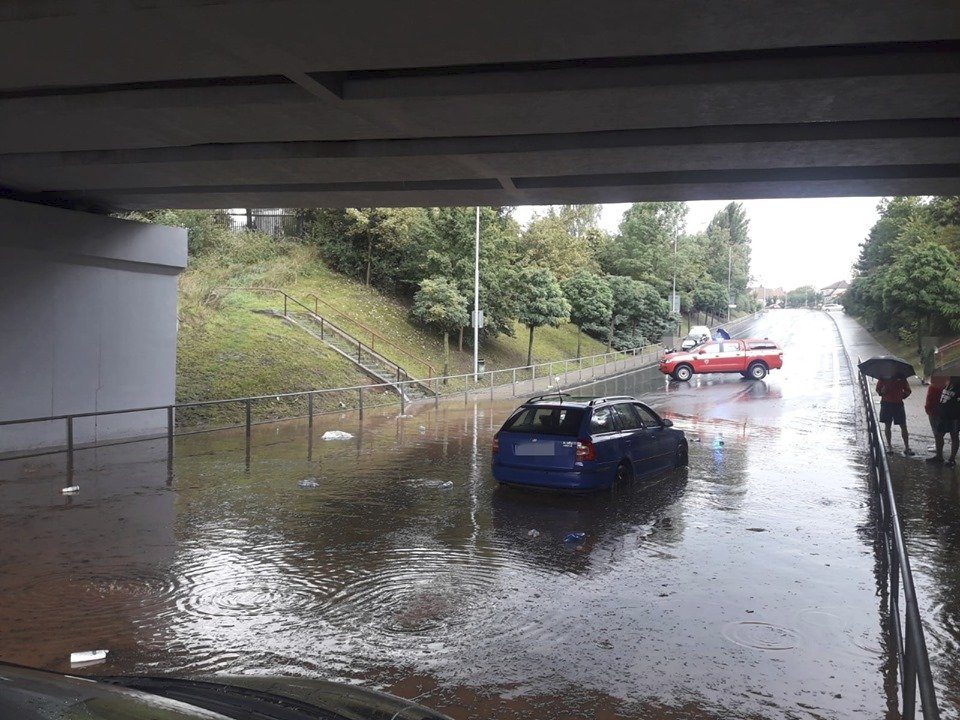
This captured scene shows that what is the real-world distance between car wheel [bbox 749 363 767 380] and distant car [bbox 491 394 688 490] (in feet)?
78.4

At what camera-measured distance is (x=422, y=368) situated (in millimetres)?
31062

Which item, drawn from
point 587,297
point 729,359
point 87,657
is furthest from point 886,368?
point 587,297

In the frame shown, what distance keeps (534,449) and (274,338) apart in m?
17.4

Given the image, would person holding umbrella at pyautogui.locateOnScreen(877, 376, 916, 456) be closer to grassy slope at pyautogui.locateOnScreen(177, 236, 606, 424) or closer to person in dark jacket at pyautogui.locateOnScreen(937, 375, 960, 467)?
person in dark jacket at pyautogui.locateOnScreen(937, 375, 960, 467)

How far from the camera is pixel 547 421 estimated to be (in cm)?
1112

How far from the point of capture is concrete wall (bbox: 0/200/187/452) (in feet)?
48.4

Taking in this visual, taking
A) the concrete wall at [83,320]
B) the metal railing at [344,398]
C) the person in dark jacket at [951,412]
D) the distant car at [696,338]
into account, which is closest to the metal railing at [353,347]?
the metal railing at [344,398]

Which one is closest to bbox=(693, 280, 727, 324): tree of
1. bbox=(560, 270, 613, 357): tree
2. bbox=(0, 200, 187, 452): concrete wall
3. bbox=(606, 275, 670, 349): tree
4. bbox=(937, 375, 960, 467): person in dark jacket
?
bbox=(606, 275, 670, 349): tree

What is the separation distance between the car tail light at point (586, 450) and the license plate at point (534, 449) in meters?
0.40

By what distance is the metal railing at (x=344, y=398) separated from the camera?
14.4 metres

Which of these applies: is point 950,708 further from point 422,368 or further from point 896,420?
point 422,368

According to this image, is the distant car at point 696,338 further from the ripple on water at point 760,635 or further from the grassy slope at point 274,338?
the ripple on water at point 760,635

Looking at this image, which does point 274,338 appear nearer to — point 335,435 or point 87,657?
point 335,435

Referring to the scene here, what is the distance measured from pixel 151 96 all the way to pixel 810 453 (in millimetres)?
13026
